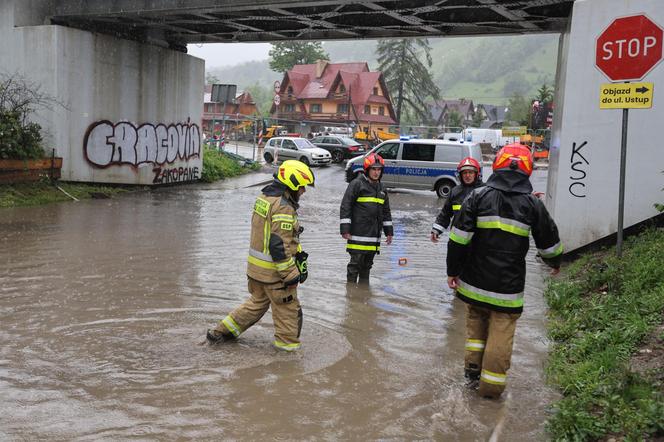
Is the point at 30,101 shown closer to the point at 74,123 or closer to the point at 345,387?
the point at 74,123

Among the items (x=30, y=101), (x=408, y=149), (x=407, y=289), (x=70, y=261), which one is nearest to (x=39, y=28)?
(x=30, y=101)

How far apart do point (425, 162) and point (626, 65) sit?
13387 millimetres

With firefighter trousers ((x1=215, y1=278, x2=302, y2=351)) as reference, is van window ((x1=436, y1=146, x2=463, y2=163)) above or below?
above

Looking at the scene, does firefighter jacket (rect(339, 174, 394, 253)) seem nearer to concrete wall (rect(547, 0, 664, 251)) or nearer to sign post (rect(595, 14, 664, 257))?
sign post (rect(595, 14, 664, 257))

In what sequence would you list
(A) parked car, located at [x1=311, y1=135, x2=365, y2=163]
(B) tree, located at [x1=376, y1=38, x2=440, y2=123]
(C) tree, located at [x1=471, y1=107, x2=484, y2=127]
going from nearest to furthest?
1. (A) parked car, located at [x1=311, y1=135, x2=365, y2=163]
2. (B) tree, located at [x1=376, y1=38, x2=440, y2=123]
3. (C) tree, located at [x1=471, y1=107, x2=484, y2=127]

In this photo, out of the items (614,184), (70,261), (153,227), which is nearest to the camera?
(70,261)

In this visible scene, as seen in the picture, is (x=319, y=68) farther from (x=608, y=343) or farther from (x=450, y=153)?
(x=608, y=343)

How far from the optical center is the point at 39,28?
55.7ft

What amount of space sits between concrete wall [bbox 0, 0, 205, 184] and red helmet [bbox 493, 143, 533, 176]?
15030 mm

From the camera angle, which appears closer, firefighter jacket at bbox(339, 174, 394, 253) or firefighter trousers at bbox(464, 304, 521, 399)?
firefighter trousers at bbox(464, 304, 521, 399)

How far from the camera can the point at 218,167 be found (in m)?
25.0

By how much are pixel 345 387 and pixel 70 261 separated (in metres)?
5.87

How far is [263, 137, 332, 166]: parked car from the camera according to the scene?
33.3 metres

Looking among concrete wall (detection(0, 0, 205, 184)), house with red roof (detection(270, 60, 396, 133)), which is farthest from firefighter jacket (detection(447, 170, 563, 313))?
house with red roof (detection(270, 60, 396, 133))
